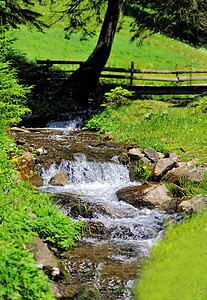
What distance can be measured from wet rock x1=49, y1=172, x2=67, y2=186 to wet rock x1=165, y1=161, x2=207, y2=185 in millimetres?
2530

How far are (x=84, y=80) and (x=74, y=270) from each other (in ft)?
38.5

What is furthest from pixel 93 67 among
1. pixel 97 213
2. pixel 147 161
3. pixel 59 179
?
pixel 97 213

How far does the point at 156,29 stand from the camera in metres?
14.2

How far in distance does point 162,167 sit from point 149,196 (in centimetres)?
145

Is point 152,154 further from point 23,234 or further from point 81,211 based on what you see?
point 23,234

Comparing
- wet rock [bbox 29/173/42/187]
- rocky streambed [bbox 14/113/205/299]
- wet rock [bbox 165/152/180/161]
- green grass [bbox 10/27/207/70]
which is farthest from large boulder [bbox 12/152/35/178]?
green grass [bbox 10/27/207/70]

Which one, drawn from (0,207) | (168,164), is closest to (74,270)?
(0,207)

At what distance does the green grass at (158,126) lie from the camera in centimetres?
938

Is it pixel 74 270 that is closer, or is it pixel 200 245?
pixel 200 245

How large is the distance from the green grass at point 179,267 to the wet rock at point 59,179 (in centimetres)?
395

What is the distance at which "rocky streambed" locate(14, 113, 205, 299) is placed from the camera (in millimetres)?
4375

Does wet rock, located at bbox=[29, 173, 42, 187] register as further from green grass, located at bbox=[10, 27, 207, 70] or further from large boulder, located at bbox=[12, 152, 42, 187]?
green grass, located at bbox=[10, 27, 207, 70]

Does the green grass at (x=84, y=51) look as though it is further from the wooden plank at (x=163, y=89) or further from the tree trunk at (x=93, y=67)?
the tree trunk at (x=93, y=67)

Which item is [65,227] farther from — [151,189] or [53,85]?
[53,85]
